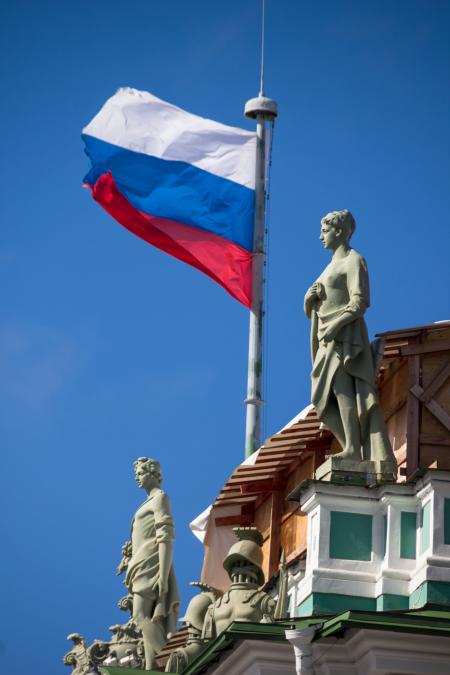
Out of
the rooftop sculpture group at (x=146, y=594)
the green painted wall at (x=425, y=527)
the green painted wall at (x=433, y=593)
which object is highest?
the rooftop sculpture group at (x=146, y=594)

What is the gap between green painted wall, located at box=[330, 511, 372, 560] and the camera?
23297 millimetres

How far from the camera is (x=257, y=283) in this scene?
34188mm

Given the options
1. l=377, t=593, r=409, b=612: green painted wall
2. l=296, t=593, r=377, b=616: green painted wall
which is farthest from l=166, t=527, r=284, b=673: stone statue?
l=377, t=593, r=409, b=612: green painted wall

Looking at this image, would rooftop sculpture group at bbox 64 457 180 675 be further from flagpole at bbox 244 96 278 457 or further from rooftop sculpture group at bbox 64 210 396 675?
rooftop sculpture group at bbox 64 210 396 675

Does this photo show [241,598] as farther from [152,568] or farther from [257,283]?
[257,283]

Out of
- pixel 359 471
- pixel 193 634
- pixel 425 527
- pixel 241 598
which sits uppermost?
pixel 359 471

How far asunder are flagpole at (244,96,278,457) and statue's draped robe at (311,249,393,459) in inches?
304

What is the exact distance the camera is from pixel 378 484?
Answer: 23.3 metres

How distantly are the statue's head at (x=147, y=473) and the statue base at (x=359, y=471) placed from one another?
723 cm

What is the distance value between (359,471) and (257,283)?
11.0 meters

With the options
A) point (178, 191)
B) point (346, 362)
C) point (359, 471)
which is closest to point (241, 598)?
point (359, 471)

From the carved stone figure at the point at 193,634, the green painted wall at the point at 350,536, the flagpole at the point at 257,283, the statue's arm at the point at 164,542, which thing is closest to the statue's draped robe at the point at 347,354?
the green painted wall at the point at 350,536

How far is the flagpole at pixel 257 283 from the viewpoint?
32406mm

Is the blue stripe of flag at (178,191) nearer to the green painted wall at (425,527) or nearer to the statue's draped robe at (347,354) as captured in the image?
the statue's draped robe at (347,354)
